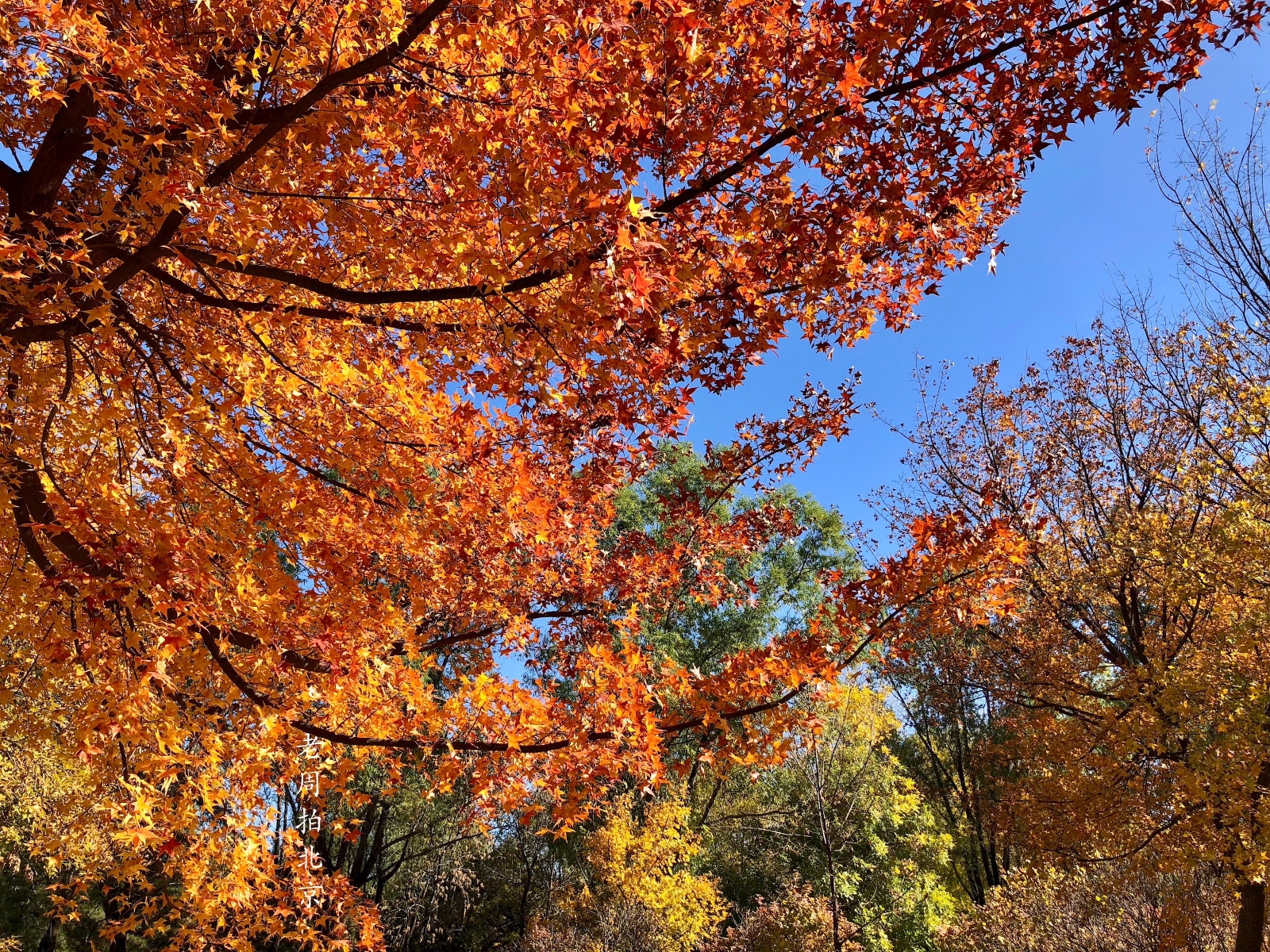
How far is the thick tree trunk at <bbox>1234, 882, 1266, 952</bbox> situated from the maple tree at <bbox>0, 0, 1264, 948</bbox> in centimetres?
707

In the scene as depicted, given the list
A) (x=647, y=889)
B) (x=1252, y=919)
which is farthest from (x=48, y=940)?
(x=1252, y=919)

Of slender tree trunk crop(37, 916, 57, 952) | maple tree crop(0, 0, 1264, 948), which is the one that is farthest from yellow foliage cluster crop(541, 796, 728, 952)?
slender tree trunk crop(37, 916, 57, 952)

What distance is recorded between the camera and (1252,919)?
6.89 meters

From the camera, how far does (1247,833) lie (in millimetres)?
6020

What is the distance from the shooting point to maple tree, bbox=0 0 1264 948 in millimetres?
2266

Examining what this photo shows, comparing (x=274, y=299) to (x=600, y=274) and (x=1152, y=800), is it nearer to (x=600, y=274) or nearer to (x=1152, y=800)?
(x=600, y=274)

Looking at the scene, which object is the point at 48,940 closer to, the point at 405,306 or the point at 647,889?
the point at 647,889

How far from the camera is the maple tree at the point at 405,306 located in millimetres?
2266

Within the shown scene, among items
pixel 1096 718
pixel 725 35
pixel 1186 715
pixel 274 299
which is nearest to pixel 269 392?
pixel 274 299

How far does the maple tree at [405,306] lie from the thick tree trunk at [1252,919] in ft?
Answer: 23.2

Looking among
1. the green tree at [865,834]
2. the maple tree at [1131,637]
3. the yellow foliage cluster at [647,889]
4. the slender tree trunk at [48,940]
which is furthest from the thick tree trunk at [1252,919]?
the slender tree trunk at [48,940]

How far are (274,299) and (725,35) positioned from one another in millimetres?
2365

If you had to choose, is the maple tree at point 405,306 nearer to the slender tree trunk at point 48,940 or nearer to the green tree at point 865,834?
the green tree at point 865,834

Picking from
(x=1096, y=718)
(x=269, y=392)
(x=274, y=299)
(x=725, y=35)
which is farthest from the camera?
(x=1096, y=718)
